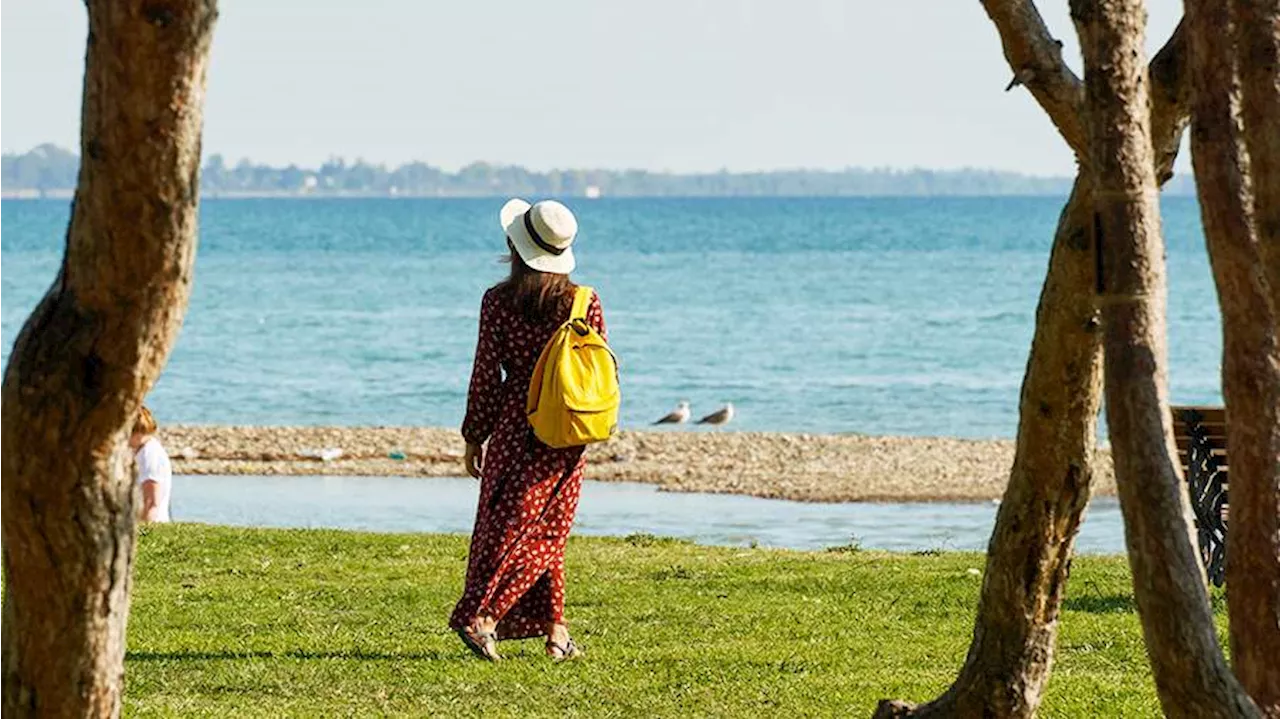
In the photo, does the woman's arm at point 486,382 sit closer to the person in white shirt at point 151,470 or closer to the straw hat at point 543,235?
the straw hat at point 543,235

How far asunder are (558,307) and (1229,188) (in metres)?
3.29

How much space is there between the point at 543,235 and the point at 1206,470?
405cm

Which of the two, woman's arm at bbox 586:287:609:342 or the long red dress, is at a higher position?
woman's arm at bbox 586:287:609:342

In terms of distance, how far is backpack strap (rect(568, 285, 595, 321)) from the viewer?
28.0 feet

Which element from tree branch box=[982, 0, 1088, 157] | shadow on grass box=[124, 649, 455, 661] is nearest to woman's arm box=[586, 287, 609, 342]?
shadow on grass box=[124, 649, 455, 661]

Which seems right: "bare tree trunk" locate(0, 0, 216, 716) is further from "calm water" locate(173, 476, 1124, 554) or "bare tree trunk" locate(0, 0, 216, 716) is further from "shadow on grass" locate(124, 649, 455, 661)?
"calm water" locate(173, 476, 1124, 554)

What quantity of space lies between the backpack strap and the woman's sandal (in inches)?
45.8

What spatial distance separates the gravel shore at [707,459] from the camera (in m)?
24.0

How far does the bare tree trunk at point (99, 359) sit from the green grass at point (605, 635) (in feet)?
10.3

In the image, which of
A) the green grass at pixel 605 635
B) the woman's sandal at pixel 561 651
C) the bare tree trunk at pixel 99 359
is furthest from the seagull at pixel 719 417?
the bare tree trunk at pixel 99 359

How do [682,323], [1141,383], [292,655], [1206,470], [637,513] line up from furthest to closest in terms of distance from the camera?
[682,323], [637,513], [1206,470], [292,655], [1141,383]

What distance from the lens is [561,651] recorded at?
8672 mm

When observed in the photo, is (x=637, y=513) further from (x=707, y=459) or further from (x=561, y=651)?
(x=561, y=651)

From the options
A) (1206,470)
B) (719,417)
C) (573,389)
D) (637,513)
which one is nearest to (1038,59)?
(573,389)
